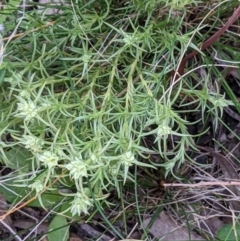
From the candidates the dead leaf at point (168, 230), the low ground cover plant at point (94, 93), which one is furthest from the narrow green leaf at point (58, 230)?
the dead leaf at point (168, 230)

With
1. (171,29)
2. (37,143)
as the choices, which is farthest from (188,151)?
(37,143)

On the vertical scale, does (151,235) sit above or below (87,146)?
below

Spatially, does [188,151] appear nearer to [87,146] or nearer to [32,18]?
[87,146]

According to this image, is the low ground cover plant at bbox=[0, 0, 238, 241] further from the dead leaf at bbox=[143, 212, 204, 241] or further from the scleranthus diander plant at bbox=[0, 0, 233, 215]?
the dead leaf at bbox=[143, 212, 204, 241]

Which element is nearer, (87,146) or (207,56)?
(87,146)

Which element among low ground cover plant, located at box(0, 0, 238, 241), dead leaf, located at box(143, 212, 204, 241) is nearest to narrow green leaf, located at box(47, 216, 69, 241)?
low ground cover plant, located at box(0, 0, 238, 241)

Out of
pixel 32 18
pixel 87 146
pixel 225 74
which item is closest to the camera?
pixel 87 146

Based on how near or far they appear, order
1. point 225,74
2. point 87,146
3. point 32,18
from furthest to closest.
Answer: point 225,74, point 32,18, point 87,146

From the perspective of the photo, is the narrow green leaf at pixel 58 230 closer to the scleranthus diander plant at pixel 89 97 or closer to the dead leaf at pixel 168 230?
the scleranthus diander plant at pixel 89 97
